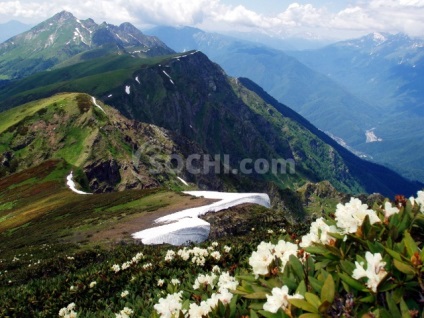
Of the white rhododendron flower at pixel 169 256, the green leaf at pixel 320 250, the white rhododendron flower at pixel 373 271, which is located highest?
the white rhododendron flower at pixel 373 271

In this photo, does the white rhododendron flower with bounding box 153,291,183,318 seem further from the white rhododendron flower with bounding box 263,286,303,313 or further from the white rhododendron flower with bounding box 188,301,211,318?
the white rhododendron flower with bounding box 263,286,303,313

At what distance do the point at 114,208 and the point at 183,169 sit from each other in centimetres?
8904

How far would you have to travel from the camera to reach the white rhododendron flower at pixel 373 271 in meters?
4.02

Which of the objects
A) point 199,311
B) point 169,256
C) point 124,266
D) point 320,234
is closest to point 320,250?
point 320,234

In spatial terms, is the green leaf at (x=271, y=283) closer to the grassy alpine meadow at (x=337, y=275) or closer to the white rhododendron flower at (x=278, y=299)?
the grassy alpine meadow at (x=337, y=275)

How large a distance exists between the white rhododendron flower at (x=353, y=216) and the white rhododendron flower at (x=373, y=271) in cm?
75

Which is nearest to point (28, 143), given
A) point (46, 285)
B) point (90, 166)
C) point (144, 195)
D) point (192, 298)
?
point (90, 166)

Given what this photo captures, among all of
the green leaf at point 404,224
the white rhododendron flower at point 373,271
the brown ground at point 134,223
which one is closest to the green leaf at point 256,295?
the white rhododendron flower at point 373,271

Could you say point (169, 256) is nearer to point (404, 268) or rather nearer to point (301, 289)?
point (301, 289)

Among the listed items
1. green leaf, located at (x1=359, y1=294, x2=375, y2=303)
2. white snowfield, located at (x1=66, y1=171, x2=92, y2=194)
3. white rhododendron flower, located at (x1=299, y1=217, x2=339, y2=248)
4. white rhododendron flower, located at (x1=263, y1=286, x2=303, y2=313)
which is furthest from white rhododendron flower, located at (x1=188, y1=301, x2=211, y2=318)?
white snowfield, located at (x1=66, y1=171, x2=92, y2=194)

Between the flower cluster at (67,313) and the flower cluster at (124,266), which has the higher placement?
the flower cluster at (67,313)

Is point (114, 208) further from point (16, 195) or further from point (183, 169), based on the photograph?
point (183, 169)

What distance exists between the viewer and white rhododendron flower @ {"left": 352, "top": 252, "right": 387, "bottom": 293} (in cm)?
402

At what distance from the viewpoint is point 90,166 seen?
3580 inches
